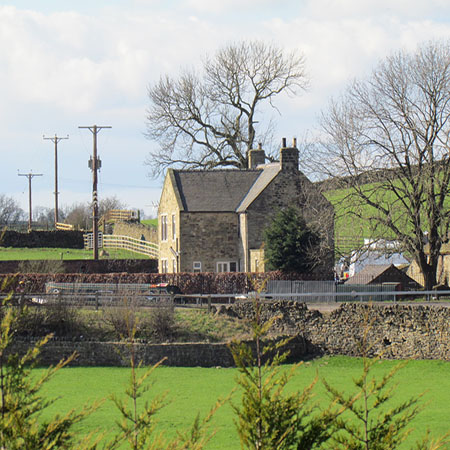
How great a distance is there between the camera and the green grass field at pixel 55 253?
65381 mm

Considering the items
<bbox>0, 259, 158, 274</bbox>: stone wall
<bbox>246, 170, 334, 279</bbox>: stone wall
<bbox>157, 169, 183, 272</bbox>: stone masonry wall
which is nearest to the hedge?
<bbox>246, 170, 334, 279</bbox>: stone wall

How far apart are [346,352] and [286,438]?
983 inches

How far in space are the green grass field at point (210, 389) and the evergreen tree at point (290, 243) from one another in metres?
12.7

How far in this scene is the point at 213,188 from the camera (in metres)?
51.6

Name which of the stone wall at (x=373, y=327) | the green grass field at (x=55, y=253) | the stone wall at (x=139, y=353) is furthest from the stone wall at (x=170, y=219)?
the stone wall at (x=139, y=353)

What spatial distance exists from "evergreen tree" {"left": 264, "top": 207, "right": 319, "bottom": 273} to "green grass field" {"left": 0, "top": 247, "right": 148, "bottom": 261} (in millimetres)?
24310

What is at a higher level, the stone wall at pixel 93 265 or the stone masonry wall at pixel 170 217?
the stone masonry wall at pixel 170 217

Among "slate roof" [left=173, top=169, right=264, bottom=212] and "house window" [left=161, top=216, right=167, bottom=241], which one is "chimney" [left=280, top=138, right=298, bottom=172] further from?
"house window" [left=161, top=216, right=167, bottom=241]

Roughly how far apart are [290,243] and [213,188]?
29.4ft

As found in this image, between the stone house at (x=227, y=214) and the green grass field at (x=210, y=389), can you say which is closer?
the green grass field at (x=210, y=389)

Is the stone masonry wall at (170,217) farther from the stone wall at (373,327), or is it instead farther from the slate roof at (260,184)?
the stone wall at (373,327)

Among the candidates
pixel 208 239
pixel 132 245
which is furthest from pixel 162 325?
pixel 132 245

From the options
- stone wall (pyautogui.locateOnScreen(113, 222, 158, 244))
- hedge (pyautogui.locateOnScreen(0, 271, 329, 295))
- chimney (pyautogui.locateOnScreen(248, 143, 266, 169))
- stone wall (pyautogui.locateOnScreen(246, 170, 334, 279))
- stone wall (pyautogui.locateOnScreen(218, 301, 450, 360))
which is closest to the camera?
stone wall (pyautogui.locateOnScreen(218, 301, 450, 360))

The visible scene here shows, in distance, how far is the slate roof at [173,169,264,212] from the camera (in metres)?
50.0
